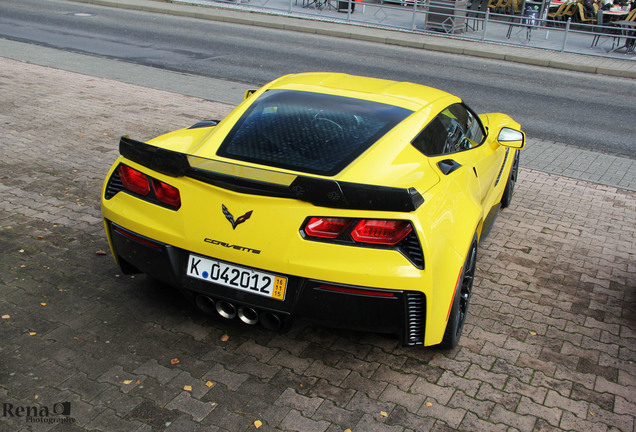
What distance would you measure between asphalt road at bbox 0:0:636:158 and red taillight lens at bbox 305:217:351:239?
7279 millimetres

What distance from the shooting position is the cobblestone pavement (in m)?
3.18

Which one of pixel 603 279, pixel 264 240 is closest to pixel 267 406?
pixel 264 240

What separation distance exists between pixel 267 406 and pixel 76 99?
7842 millimetres

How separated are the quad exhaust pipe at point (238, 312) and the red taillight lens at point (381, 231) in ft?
2.16

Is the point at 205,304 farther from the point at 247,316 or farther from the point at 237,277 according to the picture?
the point at 237,277

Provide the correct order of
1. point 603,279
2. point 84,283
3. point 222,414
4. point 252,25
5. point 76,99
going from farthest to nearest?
point 252,25 < point 76,99 < point 603,279 < point 84,283 < point 222,414

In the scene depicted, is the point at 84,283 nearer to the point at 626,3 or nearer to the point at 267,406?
the point at 267,406

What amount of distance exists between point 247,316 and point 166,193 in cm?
83

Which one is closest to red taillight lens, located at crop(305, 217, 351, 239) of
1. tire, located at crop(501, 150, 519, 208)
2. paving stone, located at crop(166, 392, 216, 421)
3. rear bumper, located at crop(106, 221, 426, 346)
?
rear bumper, located at crop(106, 221, 426, 346)

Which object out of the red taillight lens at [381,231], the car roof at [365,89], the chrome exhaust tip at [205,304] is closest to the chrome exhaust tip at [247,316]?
the chrome exhaust tip at [205,304]

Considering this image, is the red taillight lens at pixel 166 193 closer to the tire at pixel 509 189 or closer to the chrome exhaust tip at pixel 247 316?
the chrome exhaust tip at pixel 247 316

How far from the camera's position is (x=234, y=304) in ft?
11.5

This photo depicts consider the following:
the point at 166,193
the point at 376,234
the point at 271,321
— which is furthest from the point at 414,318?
the point at 166,193

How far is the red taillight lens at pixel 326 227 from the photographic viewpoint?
10.7 feet
